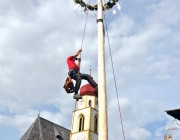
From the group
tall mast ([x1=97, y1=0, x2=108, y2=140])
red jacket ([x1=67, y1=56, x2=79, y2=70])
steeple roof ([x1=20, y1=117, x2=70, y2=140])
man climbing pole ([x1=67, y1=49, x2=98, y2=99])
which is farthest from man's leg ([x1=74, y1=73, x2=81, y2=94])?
steeple roof ([x1=20, y1=117, x2=70, y2=140])

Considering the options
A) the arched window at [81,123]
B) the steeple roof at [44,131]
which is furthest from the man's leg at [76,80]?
the arched window at [81,123]

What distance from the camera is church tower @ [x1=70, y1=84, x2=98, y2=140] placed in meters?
29.1

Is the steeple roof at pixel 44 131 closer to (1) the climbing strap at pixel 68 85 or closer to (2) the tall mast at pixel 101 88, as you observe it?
(1) the climbing strap at pixel 68 85

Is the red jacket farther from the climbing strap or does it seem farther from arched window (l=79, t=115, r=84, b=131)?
arched window (l=79, t=115, r=84, b=131)

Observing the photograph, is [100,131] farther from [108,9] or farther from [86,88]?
[86,88]

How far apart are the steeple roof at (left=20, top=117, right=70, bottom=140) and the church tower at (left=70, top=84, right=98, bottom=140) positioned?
3148mm

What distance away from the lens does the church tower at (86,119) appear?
2912 cm

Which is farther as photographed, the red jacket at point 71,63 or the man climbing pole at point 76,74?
the red jacket at point 71,63

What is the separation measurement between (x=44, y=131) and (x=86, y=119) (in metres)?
5.32

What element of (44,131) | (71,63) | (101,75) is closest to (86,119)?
(44,131)

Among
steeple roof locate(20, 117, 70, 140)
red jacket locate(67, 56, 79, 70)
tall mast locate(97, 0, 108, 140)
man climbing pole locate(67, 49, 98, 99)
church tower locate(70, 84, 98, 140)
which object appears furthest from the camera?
steeple roof locate(20, 117, 70, 140)

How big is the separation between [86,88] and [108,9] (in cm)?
2530

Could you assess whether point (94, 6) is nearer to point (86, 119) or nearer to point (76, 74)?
point (76, 74)

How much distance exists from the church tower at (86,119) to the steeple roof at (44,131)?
315 cm
